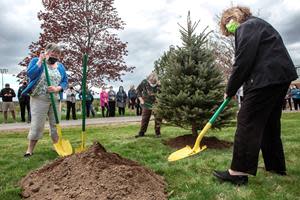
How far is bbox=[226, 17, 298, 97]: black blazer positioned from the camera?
4516 mm

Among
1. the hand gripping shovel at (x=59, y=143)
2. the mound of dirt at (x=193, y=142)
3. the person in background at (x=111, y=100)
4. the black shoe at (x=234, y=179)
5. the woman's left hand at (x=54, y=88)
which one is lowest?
the black shoe at (x=234, y=179)

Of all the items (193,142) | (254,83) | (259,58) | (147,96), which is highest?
(259,58)

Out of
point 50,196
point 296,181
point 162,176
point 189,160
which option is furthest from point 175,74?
point 50,196

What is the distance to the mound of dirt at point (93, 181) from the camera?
13.7ft

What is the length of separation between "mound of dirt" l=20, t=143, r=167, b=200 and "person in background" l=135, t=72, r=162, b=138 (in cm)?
493

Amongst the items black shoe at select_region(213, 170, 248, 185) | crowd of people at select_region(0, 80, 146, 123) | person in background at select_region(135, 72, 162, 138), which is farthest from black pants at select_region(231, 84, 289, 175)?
crowd of people at select_region(0, 80, 146, 123)

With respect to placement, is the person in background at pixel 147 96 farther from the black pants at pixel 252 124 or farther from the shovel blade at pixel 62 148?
the black pants at pixel 252 124

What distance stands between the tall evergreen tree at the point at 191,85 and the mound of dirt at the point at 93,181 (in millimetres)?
2732

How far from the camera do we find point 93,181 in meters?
4.32

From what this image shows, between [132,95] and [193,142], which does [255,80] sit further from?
[132,95]

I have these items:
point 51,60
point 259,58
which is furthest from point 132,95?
point 259,58

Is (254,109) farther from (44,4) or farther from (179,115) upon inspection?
(44,4)

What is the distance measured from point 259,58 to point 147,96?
5.83 meters

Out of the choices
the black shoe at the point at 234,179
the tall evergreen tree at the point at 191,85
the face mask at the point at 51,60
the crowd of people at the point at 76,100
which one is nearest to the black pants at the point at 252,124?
the black shoe at the point at 234,179
